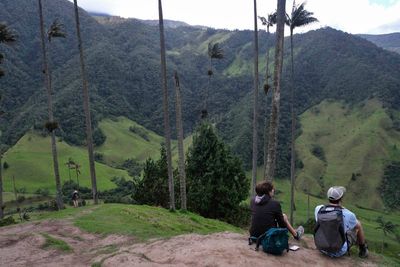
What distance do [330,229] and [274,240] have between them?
132cm

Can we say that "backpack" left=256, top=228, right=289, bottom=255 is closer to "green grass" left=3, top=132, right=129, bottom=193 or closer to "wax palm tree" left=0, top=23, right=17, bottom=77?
"wax palm tree" left=0, top=23, right=17, bottom=77

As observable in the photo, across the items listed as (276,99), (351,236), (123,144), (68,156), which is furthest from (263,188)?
(123,144)

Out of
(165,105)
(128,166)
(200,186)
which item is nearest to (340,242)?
(165,105)

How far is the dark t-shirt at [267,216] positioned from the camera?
9992 mm

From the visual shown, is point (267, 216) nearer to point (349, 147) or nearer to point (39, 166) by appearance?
point (39, 166)

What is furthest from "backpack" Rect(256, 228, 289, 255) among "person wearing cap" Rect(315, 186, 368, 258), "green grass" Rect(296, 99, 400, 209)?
"green grass" Rect(296, 99, 400, 209)

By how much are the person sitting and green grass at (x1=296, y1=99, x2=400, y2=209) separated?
134474 mm

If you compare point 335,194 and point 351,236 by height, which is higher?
point 335,194

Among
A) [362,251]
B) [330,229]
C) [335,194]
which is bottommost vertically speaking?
[362,251]

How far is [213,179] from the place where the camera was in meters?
39.3

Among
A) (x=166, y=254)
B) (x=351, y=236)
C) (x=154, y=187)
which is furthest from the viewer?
(x=154, y=187)

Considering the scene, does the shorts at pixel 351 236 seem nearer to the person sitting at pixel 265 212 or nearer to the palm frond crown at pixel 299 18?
the person sitting at pixel 265 212

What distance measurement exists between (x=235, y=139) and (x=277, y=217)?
139 m

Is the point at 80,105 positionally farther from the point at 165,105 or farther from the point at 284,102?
the point at 165,105
